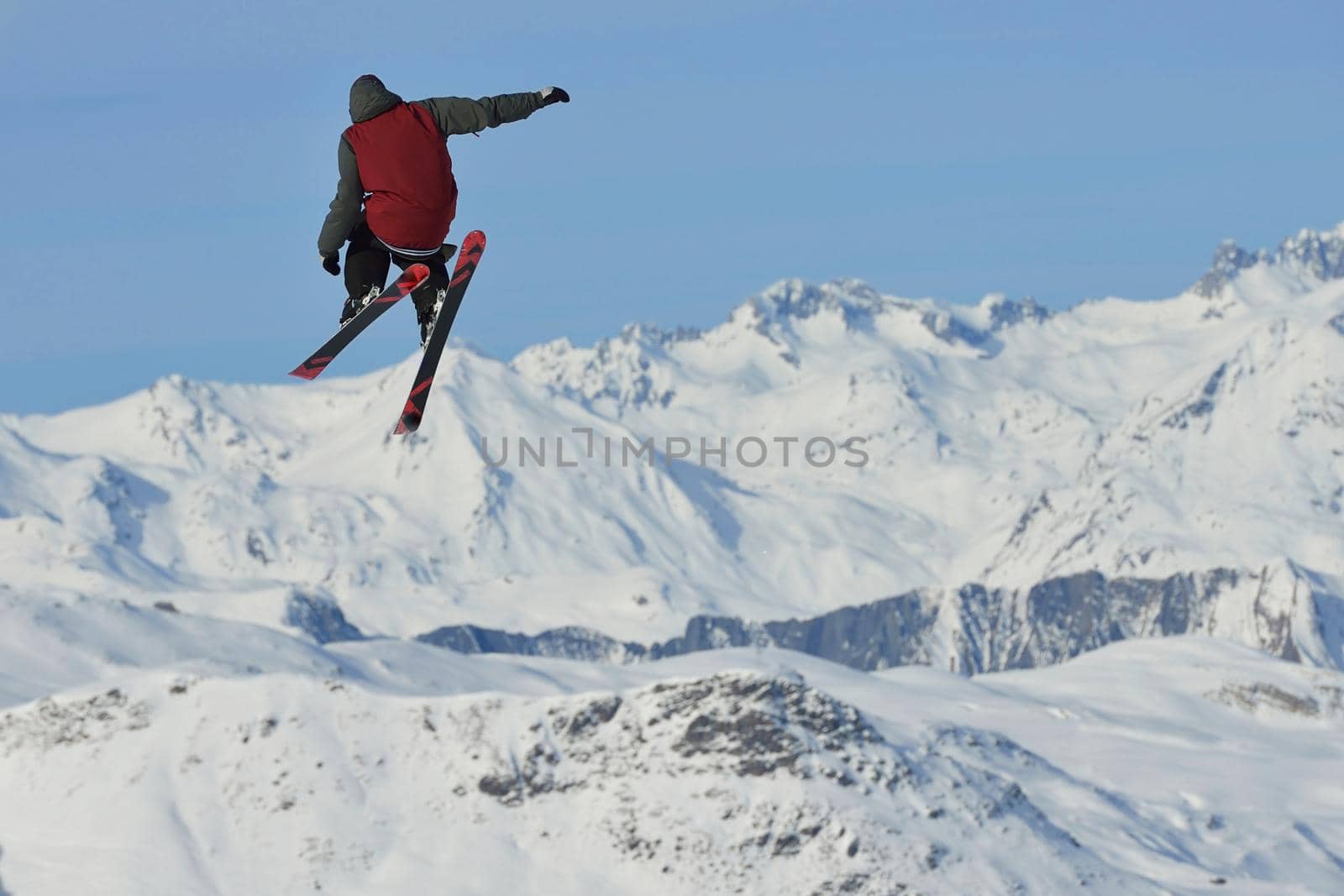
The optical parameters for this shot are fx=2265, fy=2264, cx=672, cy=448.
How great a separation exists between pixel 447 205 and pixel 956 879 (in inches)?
6981

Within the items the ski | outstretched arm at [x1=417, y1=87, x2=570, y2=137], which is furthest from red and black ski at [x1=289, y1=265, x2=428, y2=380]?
outstretched arm at [x1=417, y1=87, x2=570, y2=137]

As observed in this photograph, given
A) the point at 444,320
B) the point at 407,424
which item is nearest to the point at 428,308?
the point at 444,320

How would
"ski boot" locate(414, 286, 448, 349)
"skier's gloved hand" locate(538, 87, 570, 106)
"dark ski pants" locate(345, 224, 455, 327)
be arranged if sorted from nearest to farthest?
"skier's gloved hand" locate(538, 87, 570, 106) < "dark ski pants" locate(345, 224, 455, 327) < "ski boot" locate(414, 286, 448, 349)

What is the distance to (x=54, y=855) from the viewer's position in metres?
189

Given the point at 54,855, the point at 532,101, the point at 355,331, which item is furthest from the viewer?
the point at 54,855

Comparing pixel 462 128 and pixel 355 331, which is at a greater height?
pixel 462 128

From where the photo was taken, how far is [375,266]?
30188mm

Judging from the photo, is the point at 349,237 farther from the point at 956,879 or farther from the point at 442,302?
the point at 956,879

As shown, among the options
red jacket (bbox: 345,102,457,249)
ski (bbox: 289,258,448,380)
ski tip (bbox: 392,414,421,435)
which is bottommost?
→ ski tip (bbox: 392,414,421,435)

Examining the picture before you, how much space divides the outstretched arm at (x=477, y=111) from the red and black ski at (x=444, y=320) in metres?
3.67

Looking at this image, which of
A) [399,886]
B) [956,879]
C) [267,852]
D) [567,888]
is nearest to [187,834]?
[267,852]

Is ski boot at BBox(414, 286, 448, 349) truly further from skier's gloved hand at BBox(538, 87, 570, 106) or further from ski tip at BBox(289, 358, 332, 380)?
skier's gloved hand at BBox(538, 87, 570, 106)

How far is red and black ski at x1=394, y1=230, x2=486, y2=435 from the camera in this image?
102ft

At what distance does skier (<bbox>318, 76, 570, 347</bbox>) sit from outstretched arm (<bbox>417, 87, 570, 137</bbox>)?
0.01 m
